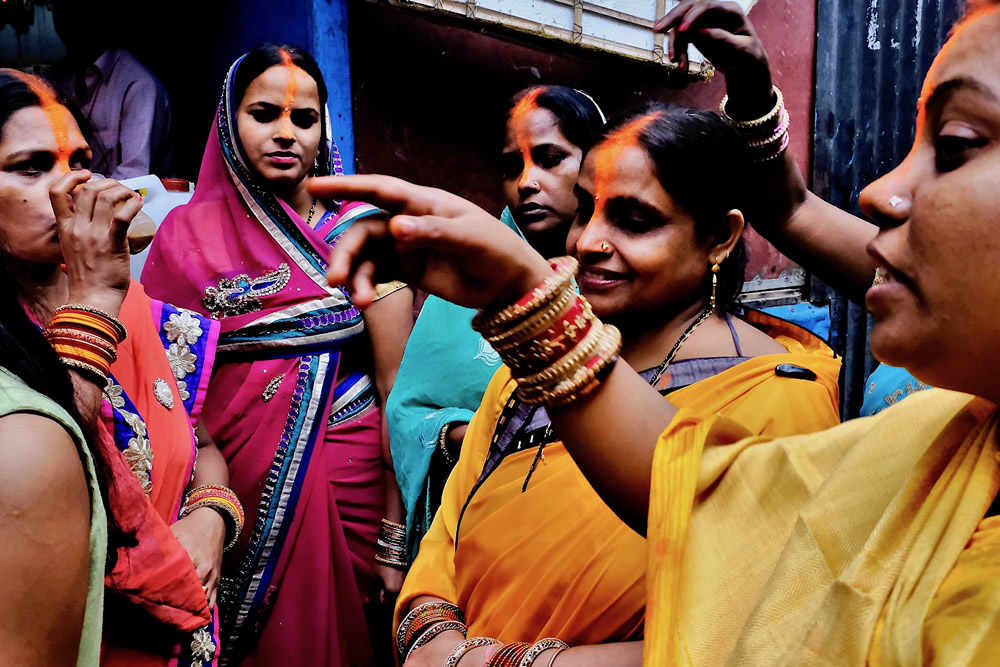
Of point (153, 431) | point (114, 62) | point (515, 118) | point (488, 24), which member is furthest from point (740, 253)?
point (114, 62)

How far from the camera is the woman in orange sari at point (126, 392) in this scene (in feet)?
5.34

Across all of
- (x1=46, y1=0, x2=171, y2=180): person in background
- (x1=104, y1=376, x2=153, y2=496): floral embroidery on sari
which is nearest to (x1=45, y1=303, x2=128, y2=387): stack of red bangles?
(x1=104, y1=376, x2=153, y2=496): floral embroidery on sari

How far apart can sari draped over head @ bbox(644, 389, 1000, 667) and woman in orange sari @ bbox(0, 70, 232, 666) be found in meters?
1.09

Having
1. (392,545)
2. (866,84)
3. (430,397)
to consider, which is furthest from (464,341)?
(866,84)

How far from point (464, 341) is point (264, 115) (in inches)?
43.1

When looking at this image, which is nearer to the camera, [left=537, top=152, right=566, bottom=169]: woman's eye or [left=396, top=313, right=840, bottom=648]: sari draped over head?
[left=396, top=313, right=840, bottom=648]: sari draped over head

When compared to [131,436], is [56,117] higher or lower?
higher

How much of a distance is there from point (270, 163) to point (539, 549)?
1.86 metres

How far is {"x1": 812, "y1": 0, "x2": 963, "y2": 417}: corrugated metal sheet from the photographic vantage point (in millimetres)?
4992

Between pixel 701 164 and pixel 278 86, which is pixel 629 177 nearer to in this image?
pixel 701 164

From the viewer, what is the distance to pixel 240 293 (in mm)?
2764

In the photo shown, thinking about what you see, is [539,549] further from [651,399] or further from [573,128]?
[573,128]

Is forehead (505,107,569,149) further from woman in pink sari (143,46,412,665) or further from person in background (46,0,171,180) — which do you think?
person in background (46,0,171,180)


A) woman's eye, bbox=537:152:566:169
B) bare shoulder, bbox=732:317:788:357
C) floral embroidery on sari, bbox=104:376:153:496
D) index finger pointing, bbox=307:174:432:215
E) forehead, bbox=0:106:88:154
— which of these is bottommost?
floral embroidery on sari, bbox=104:376:153:496
